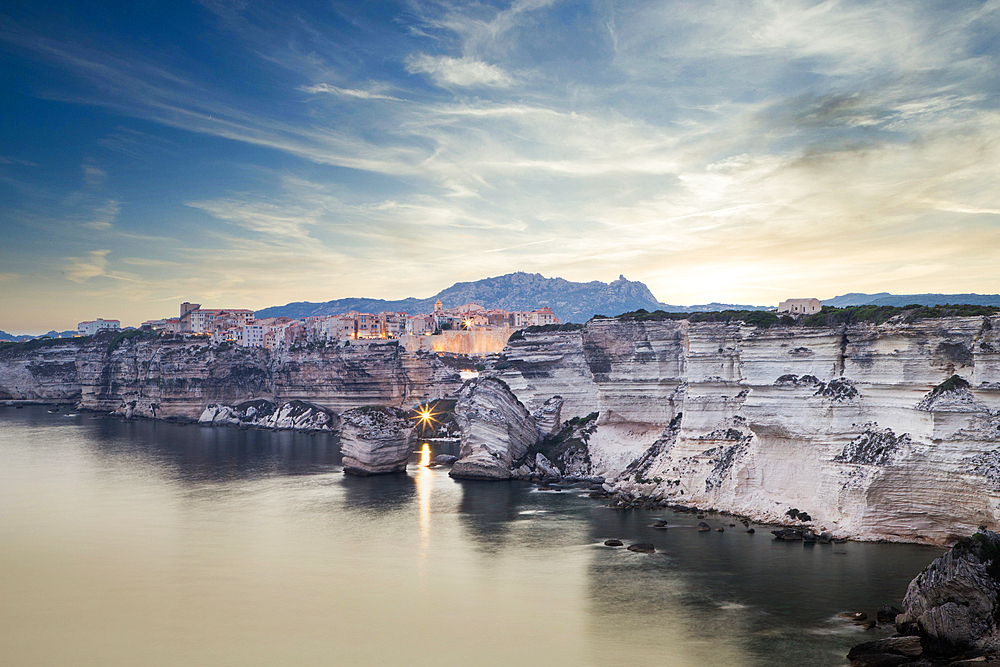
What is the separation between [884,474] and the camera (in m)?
30.4

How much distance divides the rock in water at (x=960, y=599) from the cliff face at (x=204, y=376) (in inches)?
2986

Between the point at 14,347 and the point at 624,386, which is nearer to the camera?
the point at 624,386

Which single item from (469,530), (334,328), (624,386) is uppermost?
(334,328)

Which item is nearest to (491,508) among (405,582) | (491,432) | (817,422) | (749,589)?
(491,432)

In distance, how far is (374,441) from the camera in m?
57.2

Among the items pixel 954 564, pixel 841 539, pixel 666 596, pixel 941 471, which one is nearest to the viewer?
pixel 954 564

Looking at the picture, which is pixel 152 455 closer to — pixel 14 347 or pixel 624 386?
pixel 624 386

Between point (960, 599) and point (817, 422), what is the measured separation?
1511 centimetres

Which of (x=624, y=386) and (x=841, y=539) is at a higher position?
(x=624, y=386)

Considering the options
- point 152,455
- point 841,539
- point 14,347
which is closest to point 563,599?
point 841,539

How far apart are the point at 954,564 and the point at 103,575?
3428 centimetres

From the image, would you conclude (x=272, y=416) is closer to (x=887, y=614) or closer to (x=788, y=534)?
(x=788, y=534)

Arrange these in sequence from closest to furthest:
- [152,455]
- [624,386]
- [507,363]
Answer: [624,386] → [507,363] → [152,455]

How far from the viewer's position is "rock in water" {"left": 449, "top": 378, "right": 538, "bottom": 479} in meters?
54.6
